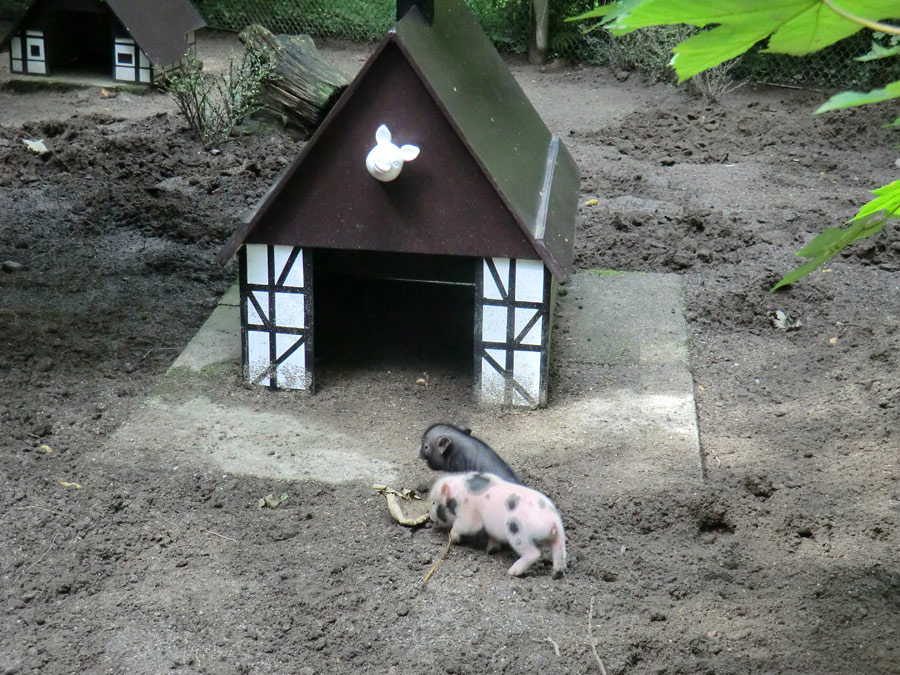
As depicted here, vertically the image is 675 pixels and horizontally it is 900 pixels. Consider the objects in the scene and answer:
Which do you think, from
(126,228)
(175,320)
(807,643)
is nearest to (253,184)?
(126,228)

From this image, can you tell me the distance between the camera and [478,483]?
3.89 meters

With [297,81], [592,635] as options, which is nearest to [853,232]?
[592,635]

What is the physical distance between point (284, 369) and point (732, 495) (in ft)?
7.51

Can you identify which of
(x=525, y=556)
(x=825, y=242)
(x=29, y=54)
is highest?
(x=825, y=242)

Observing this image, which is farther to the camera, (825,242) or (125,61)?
(125,61)

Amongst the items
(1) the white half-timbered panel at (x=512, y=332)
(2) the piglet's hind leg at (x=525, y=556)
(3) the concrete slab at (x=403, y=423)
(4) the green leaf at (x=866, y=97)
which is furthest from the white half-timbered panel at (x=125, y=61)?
(4) the green leaf at (x=866, y=97)

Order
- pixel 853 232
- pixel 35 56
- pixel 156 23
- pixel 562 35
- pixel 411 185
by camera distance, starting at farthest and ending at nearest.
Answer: pixel 562 35, pixel 35 56, pixel 156 23, pixel 411 185, pixel 853 232

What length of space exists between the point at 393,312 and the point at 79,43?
7863mm

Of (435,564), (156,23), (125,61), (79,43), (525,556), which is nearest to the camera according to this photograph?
(525,556)

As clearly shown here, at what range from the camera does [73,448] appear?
4801mm

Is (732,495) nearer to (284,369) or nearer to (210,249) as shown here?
(284,369)

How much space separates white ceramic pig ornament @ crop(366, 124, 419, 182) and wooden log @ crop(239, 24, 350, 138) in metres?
4.98

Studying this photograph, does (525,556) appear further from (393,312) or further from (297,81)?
(297,81)

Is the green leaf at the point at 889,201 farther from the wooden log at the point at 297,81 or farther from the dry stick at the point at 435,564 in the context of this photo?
the wooden log at the point at 297,81
